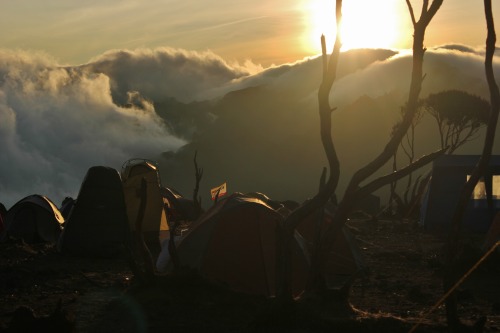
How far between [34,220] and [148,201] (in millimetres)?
4058

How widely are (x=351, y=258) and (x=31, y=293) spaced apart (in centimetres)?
683

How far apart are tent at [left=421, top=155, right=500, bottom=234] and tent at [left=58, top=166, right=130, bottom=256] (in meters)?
12.2

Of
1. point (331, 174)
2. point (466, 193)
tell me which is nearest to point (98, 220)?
point (331, 174)

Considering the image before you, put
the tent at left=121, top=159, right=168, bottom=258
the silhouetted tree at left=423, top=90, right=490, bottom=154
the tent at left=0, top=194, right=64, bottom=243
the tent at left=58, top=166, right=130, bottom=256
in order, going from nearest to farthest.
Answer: the tent at left=58, top=166, right=130, bottom=256
the tent at left=121, top=159, right=168, bottom=258
the tent at left=0, top=194, right=64, bottom=243
the silhouetted tree at left=423, top=90, right=490, bottom=154

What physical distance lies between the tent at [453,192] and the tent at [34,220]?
12554mm

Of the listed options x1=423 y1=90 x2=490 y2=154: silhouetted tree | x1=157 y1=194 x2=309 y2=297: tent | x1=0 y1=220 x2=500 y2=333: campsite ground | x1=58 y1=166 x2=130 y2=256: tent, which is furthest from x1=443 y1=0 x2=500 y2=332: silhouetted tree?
x1=423 y1=90 x2=490 y2=154: silhouetted tree

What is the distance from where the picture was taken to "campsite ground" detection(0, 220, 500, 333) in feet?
37.0

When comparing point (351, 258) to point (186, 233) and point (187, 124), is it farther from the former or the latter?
point (187, 124)

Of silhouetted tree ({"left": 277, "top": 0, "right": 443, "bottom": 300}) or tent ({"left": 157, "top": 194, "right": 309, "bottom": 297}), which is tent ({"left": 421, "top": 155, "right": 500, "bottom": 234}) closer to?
tent ({"left": 157, "top": 194, "right": 309, "bottom": 297})

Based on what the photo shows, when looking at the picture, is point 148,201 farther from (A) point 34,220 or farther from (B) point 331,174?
(B) point 331,174

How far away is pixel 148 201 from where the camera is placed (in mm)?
24406

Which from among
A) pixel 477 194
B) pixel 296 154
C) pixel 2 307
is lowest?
pixel 296 154

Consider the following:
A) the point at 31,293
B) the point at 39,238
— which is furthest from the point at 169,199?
the point at 31,293

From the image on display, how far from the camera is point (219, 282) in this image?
14.4 metres
